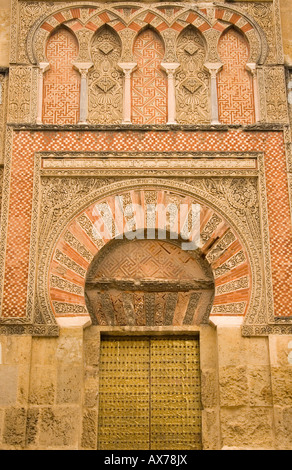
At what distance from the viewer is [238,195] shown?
6719 millimetres

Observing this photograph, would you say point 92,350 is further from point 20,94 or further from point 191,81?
point 191,81

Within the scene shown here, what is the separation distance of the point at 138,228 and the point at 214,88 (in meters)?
1.81

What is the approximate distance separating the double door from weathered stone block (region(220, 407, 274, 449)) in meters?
0.38

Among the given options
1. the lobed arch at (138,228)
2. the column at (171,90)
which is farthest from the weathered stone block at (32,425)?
the column at (171,90)

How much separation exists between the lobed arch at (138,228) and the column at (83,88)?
96cm

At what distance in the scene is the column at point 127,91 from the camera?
7008mm

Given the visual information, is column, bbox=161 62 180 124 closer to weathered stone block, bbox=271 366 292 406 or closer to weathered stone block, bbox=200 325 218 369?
weathered stone block, bbox=200 325 218 369

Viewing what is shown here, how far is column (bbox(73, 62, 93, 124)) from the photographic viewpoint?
23.0 ft

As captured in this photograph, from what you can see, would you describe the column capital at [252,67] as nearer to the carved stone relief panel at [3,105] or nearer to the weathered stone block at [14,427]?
the carved stone relief panel at [3,105]

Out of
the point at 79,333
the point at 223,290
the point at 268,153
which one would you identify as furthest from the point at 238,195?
the point at 79,333

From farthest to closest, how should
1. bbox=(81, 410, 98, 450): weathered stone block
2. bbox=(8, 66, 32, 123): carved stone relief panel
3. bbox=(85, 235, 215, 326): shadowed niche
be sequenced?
bbox=(8, 66, 32, 123): carved stone relief panel → bbox=(85, 235, 215, 326): shadowed niche → bbox=(81, 410, 98, 450): weathered stone block

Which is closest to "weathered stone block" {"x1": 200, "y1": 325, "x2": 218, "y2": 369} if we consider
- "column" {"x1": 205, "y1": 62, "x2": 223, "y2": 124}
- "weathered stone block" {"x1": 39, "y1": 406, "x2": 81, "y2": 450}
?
"weathered stone block" {"x1": 39, "y1": 406, "x2": 81, "y2": 450}

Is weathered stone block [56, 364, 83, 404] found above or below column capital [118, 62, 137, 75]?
below

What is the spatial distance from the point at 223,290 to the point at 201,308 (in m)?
0.33
